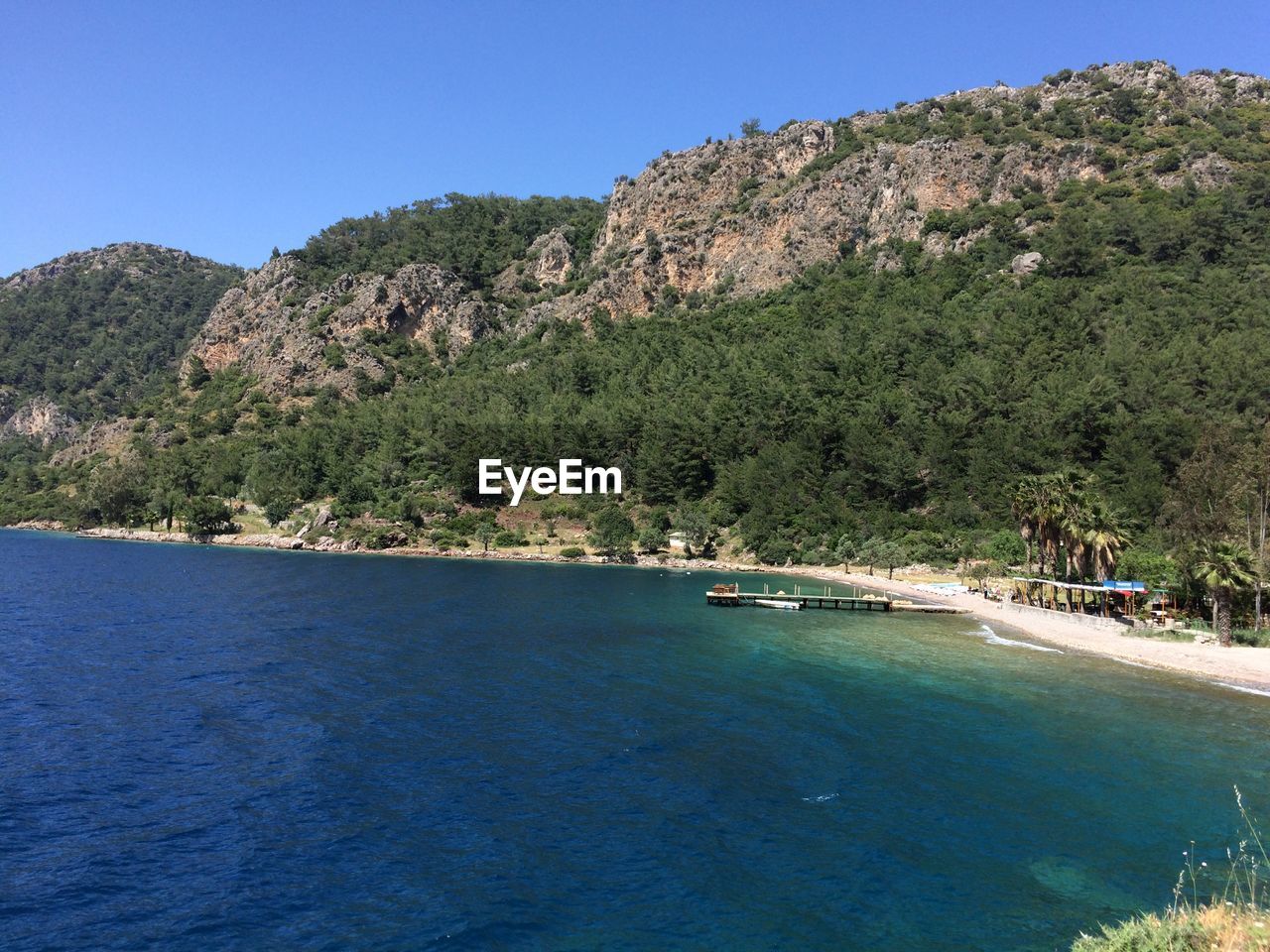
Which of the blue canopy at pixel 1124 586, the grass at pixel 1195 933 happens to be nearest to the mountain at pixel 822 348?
the blue canopy at pixel 1124 586

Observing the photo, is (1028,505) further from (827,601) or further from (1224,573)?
(1224,573)

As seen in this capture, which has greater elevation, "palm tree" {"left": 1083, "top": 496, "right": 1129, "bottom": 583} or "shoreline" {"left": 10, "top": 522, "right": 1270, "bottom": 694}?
"palm tree" {"left": 1083, "top": 496, "right": 1129, "bottom": 583}

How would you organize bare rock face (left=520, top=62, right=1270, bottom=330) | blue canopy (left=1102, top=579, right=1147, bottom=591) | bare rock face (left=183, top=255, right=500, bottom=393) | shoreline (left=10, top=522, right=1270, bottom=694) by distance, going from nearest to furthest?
shoreline (left=10, top=522, right=1270, bottom=694), blue canopy (left=1102, top=579, right=1147, bottom=591), bare rock face (left=520, top=62, right=1270, bottom=330), bare rock face (left=183, top=255, right=500, bottom=393)

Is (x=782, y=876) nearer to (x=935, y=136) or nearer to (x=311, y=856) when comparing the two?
(x=311, y=856)

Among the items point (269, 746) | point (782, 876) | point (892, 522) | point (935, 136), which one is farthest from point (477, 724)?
point (935, 136)

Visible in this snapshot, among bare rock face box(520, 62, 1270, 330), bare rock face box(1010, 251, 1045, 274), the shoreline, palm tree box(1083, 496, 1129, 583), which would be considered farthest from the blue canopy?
bare rock face box(520, 62, 1270, 330)

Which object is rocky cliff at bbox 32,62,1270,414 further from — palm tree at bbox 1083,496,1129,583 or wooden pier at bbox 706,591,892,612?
palm tree at bbox 1083,496,1129,583

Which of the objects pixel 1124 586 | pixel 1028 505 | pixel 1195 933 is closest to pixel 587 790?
pixel 1195 933
